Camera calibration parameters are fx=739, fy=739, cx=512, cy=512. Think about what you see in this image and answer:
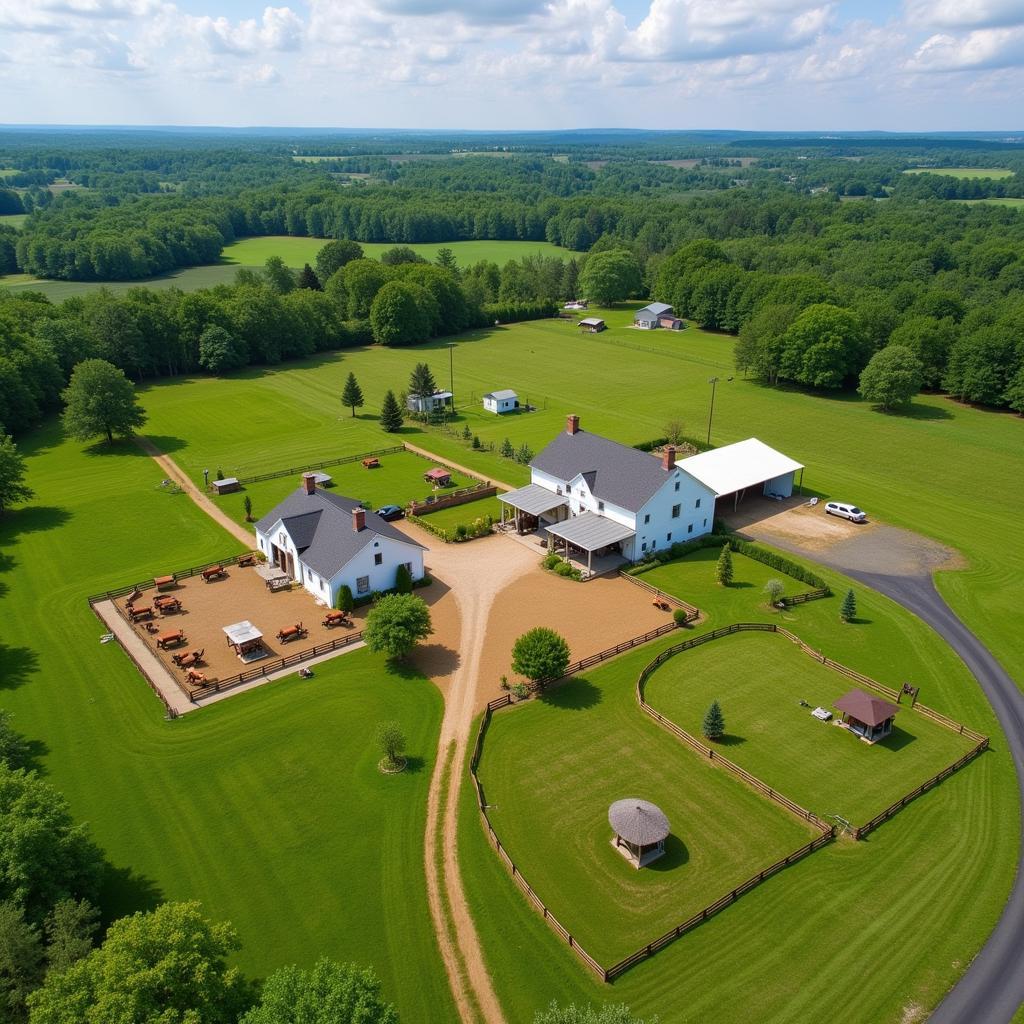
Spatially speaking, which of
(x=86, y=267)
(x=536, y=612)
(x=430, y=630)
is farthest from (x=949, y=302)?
(x=86, y=267)

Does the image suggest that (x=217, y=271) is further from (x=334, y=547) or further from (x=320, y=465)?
(x=334, y=547)

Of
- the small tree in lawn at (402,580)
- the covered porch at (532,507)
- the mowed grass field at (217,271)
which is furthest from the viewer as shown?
the mowed grass field at (217,271)

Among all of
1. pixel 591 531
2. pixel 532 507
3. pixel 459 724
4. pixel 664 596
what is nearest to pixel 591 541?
pixel 591 531

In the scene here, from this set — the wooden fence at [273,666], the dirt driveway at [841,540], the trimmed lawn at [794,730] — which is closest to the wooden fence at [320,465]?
the wooden fence at [273,666]

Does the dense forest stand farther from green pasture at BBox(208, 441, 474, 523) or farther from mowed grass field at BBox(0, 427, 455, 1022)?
mowed grass field at BBox(0, 427, 455, 1022)

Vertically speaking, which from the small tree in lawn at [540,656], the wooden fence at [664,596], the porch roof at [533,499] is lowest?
the wooden fence at [664,596]

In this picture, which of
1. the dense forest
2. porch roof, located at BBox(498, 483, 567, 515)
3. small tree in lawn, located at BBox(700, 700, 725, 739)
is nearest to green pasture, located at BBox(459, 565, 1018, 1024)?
small tree in lawn, located at BBox(700, 700, 725, 739)

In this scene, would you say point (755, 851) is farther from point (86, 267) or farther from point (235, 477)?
point (86, 267)

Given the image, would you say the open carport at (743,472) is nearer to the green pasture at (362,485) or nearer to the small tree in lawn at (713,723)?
the green pasture at (362,485)
